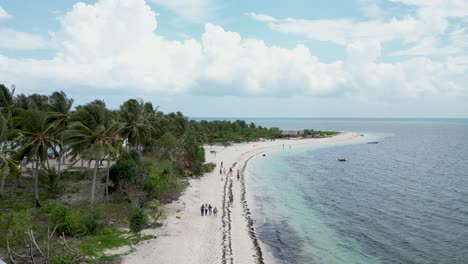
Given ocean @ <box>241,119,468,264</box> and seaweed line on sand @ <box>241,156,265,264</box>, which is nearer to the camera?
seaweed line on sand @ <box>241,156,265,264</box>

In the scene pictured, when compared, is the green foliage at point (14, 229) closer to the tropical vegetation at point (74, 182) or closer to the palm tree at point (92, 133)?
the tropical vegetation at point (74, 182)

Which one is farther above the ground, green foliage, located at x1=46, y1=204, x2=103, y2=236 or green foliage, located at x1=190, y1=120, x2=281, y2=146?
green foliage, located at x1=190, y1=120, x2=281, y2=146

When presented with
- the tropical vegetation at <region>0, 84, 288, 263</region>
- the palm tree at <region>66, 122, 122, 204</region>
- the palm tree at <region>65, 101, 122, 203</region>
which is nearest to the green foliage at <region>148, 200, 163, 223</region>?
the tropical vegetation at <region>0, 84, 288, 263</region>

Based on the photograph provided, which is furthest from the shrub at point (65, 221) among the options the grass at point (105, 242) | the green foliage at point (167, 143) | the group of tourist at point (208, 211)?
the green foliage at point (167, 143)

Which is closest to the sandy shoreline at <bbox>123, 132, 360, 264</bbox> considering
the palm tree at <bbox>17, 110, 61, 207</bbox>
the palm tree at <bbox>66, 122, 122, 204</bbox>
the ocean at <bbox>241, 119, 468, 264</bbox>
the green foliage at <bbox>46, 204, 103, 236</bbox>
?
the ocean at <bbox>241, 119, 468, 264</bbox>

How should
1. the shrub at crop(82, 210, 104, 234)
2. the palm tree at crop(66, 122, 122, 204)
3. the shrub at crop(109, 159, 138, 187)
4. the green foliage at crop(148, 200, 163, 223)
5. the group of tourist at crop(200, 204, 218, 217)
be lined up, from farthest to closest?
the shrub at crop(109, 159, 138, 187) < the group of tourist at crop(200, 204, 218, 217) < the green foliage at crop(148, 200, 163, 223) < the palm tree at crop(66, 122, 122, 204) < the shrub at crop(82, 210, 104, 234)

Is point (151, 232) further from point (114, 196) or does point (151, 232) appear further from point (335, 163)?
point (335, 163)

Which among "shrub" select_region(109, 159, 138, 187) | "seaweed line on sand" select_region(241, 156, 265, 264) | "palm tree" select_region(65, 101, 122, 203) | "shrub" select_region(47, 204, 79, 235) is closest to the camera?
"seaweed line on sand" select_region(241, 156, 265, 264)

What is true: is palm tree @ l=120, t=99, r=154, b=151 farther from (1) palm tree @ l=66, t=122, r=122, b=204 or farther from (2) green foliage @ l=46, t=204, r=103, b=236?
(2) green foliage @ l=46, t=204, r=103, b=236

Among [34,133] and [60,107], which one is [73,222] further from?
[60,107]

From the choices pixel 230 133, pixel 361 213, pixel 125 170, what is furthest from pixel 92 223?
pixel 230 133

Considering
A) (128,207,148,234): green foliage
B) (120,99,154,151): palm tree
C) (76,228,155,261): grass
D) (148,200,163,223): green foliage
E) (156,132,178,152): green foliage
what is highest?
(120,99,154,151): palm tree

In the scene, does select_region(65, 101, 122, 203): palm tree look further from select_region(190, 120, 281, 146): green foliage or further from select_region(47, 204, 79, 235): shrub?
select_region(190, 120, 281, 146): green foliage
